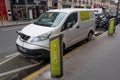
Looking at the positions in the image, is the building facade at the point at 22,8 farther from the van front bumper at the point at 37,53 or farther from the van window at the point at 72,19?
the van front bumper at the point at 37,53

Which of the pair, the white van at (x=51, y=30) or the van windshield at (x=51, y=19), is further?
the van windshield at (x=51, y=19)

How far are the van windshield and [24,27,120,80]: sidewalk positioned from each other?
4.43 feet

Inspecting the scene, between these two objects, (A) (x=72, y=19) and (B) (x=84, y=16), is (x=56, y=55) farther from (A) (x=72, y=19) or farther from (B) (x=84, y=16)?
(B) (x=84, y=16)

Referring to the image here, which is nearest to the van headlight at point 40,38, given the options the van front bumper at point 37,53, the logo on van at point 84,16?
the van front bumper at point 37,53

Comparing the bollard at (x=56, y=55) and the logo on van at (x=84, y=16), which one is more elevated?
the logo on van at (x=84, y=16)

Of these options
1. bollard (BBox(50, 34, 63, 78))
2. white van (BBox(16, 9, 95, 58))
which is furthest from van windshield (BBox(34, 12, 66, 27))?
bollard (BBox(50, 34, 63, 78))

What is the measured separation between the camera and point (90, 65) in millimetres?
4914

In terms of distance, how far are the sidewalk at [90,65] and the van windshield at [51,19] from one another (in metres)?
1.35

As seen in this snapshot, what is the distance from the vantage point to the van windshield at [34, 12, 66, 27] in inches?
226

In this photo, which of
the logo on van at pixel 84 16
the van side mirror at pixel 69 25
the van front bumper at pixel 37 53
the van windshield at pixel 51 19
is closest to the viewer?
the van front bumper at pixel 37 53

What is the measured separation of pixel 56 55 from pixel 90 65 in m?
1.50

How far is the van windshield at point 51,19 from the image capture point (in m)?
5.74

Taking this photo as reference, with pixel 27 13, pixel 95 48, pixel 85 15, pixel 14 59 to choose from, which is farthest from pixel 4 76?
pixel 27 13

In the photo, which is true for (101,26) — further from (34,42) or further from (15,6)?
(15,6)
